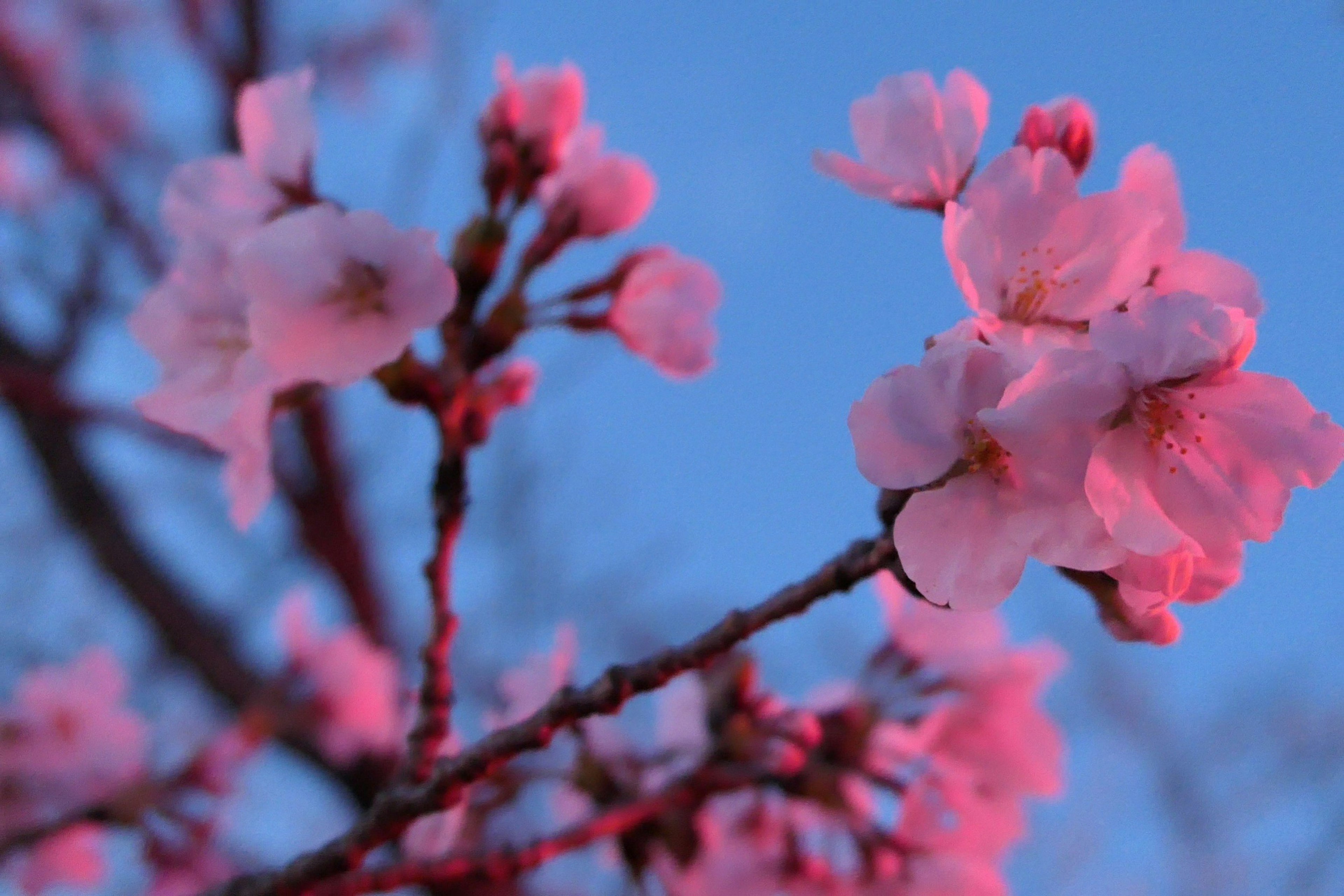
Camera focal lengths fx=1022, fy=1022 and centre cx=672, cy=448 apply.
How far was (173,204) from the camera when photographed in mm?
1041

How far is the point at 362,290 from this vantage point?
0.95 meters

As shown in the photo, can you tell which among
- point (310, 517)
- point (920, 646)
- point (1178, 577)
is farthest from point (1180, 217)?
point (310, 517)

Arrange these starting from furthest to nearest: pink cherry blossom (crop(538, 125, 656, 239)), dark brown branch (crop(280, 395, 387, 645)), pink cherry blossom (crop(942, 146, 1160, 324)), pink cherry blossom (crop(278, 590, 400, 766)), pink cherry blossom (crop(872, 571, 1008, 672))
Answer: dark brown branch (crop(280, 395, 387, 645))
pink cherry blossom (crop(278, 590, 400, 766))
pink cherry blossom (crop(872, 571, 1008, 672))
pink cherry blossom (crop(538, 125, 656, 239))
pink cherry blossom (crop(942, 146, 1160, 324))

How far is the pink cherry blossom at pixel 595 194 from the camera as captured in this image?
1176 millimetres

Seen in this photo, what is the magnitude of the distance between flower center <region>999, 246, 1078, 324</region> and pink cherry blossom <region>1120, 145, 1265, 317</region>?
0.08 m

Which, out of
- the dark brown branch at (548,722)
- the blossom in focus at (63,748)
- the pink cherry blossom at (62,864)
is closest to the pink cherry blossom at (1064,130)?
the dark brown branch at (548,722)

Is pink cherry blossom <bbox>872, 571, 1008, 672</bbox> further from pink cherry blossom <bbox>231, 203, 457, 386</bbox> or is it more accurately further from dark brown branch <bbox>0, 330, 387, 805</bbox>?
→ dark brown branch <bbox>0, 330, 387, 805</bbox>

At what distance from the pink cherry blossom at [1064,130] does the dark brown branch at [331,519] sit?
2.62 m

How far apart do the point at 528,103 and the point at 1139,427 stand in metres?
0.77

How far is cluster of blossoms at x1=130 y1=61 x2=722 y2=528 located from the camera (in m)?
0.91

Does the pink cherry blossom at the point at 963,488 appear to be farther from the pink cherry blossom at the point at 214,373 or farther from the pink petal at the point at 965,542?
the pink cherry blossom at the point at 214,373

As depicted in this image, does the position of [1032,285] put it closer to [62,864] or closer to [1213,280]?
[1213,280]

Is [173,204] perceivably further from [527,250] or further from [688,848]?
[688,848]

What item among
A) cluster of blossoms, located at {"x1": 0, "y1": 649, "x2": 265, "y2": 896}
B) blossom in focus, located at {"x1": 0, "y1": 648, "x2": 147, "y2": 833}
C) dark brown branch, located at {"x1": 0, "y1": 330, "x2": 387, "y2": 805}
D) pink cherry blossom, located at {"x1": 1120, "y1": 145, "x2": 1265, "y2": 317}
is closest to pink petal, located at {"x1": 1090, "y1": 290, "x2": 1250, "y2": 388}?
pink cherry blossom, located at {"x1": 1120, "y1": 145, "x2": 1265, "y2": 317}
